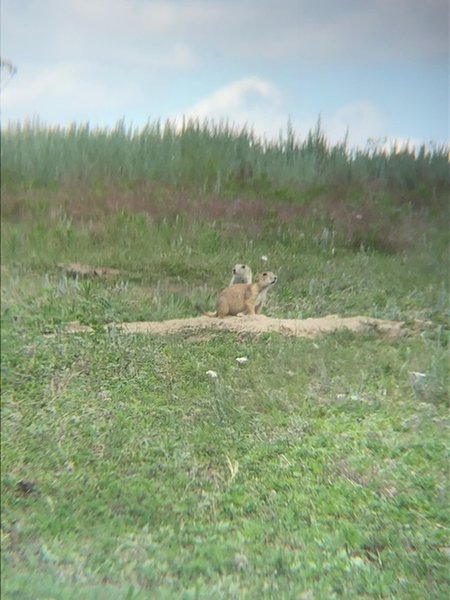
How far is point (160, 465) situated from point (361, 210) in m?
1.39

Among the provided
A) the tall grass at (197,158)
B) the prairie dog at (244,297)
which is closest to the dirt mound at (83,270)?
the tall grass at (197,158)

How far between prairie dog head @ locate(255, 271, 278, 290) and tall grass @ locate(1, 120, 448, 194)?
383 millimetres

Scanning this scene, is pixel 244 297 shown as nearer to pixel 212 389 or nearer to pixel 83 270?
pixel 212 389

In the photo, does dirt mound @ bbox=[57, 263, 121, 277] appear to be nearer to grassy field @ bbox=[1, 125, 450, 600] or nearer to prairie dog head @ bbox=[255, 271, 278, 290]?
grassy field @ bbox=[1, 125, 450, 600]

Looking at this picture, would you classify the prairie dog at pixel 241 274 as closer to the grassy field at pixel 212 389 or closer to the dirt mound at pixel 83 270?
the grassy field at pixel 212 389

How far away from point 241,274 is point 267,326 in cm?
25

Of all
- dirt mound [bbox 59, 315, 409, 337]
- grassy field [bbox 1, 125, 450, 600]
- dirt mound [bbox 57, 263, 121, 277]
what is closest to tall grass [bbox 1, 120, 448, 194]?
grassy field [bbox 1, 125, 450, 600]

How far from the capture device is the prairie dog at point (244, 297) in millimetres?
3297

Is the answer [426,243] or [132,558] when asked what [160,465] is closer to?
[132,558]

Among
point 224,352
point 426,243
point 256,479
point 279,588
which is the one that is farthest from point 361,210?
point 279,588

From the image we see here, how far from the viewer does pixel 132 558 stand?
2.97 meters

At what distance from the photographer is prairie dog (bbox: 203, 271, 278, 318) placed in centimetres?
330

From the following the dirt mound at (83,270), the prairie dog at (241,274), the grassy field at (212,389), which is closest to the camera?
the grassy field at (212,389)

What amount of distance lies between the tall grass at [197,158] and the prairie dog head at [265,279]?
38 centimetres
